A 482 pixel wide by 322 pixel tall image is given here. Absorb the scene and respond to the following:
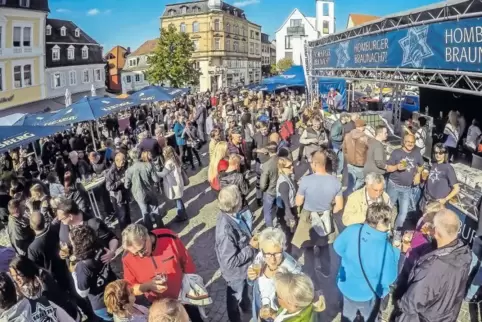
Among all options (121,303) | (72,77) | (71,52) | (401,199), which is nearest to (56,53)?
(71,52)

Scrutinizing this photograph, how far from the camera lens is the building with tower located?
6800cm

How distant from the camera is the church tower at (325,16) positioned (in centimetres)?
6757

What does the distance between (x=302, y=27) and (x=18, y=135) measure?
225 feet

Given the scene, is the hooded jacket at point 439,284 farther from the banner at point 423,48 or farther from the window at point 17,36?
the window at point 17,36

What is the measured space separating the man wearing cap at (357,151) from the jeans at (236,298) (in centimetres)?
369

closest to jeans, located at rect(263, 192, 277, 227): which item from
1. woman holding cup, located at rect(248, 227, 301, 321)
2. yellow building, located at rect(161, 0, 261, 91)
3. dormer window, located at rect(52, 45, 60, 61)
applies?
woman holding cup, located at rect(248, 227, 301, 321)

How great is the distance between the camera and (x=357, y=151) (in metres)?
7.41

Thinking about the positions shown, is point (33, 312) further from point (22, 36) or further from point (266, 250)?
point (22, 36)

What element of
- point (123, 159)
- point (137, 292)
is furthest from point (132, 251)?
point (123, 159)

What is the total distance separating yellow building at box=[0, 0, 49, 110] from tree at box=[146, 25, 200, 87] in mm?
11908

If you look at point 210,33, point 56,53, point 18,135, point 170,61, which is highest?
point 210,33

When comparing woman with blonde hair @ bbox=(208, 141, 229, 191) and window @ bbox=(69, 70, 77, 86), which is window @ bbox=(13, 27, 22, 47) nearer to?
window @ bbox=(69, 70, 77, 86)

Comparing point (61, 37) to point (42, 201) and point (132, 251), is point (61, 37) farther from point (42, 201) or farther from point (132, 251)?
point (132, 251)

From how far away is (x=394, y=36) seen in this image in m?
10.2
